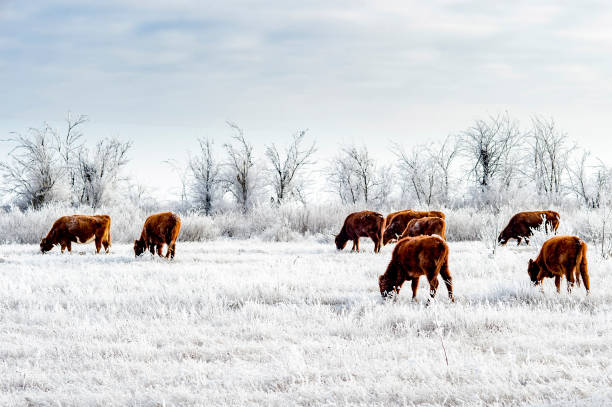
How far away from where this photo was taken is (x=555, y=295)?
306 inches

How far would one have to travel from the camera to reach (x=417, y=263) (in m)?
7.34

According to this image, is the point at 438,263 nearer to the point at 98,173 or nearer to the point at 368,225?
the point at 368,225

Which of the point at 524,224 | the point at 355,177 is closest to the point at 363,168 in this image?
the point at 355,177

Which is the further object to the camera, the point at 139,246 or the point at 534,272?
the point at 139,246

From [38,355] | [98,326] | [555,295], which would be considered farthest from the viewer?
[555,295]

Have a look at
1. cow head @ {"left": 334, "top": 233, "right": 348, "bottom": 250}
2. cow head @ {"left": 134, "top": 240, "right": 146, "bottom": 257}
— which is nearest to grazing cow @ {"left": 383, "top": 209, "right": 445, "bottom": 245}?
cow head @ {"left": 334, "top": 233, "right": 348, "bottom": 250}

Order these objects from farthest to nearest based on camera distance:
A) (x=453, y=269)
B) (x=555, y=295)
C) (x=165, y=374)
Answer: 1. (x=453, y=269)
2. (x=555, y=295)
3. (x=165, y=374)

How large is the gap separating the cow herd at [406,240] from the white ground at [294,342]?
359mm

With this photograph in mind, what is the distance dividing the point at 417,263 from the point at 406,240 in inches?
16.9

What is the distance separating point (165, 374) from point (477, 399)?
2.70 metres

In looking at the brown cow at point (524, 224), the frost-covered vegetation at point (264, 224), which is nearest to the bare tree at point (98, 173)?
the frost-covered vegetation at point (264, 224)

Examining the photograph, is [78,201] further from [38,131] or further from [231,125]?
[231,125]

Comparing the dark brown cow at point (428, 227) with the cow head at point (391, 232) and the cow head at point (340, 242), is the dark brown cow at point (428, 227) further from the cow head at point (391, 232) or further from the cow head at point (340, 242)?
the cow head at point (391, 232)

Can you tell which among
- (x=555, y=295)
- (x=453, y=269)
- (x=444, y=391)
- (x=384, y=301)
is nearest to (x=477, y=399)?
(x=444, y=391)
